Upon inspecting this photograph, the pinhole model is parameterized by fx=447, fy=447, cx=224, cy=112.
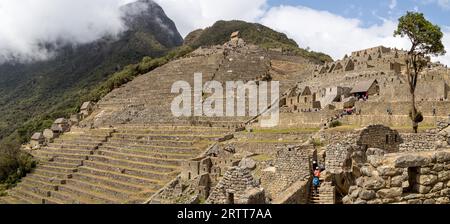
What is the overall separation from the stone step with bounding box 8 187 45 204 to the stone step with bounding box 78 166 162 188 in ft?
9.85

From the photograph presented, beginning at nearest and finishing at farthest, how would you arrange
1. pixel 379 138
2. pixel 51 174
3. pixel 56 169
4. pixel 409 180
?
1. pixel 409 180
2. pixel 379 138
3. pixel 51 174
4. pixel 56 169

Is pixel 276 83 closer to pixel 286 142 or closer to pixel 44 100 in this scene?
pixel 286 142

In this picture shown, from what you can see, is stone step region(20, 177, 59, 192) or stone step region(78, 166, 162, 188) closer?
stone step region(78, 166, 162, 188)

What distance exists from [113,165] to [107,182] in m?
2.52

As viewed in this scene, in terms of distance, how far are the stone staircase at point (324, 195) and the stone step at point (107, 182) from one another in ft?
52.4

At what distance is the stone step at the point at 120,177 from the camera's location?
72.9 ft

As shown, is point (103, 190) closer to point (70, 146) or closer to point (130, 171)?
point (130, 171)

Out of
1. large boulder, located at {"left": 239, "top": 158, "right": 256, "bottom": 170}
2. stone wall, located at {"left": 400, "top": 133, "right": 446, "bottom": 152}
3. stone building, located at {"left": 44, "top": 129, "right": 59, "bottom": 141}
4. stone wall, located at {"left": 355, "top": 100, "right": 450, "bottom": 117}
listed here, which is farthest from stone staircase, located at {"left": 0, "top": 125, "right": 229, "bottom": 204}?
stone wall, located at {"left": 400, "top": 133, "right": 446, "bottom": 152}

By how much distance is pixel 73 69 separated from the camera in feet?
300

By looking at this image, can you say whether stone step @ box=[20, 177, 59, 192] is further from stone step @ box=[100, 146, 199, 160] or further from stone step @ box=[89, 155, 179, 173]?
stone step @ box=[100, 146, 199, 160]

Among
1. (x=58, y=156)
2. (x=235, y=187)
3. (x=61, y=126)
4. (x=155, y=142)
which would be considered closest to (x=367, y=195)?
(x=235, y=187)

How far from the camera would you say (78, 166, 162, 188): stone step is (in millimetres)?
22227
